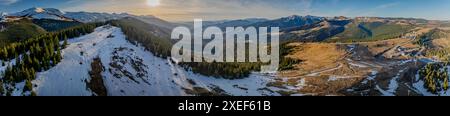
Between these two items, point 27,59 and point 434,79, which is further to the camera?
point 434,79

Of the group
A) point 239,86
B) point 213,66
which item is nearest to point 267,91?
point 239,86

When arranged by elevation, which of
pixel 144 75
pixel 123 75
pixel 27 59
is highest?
pixel 27 59

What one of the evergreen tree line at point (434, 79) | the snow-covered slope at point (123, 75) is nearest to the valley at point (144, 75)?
the snow-covered slope at point (123, 75)

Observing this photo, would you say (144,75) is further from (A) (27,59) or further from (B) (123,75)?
(A) (27,59)

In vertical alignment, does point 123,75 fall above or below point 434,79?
above

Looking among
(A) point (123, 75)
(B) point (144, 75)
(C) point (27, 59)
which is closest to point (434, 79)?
(B) point (144, 75)

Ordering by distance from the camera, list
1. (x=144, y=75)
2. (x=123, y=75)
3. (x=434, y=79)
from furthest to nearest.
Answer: (x=434, y=79), (x=144, y=75), (x=123, y=75)

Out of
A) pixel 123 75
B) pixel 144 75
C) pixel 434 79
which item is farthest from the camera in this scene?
pixel 434 79

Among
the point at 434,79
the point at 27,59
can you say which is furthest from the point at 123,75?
the point at 434,79

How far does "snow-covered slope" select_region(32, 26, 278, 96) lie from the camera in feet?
251

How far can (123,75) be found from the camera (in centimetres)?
9144

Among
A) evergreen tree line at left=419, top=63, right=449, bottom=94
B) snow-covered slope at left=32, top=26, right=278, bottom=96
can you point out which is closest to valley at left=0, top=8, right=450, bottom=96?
snow-covered slope at left=32, top=26, right=278, bottom=96
